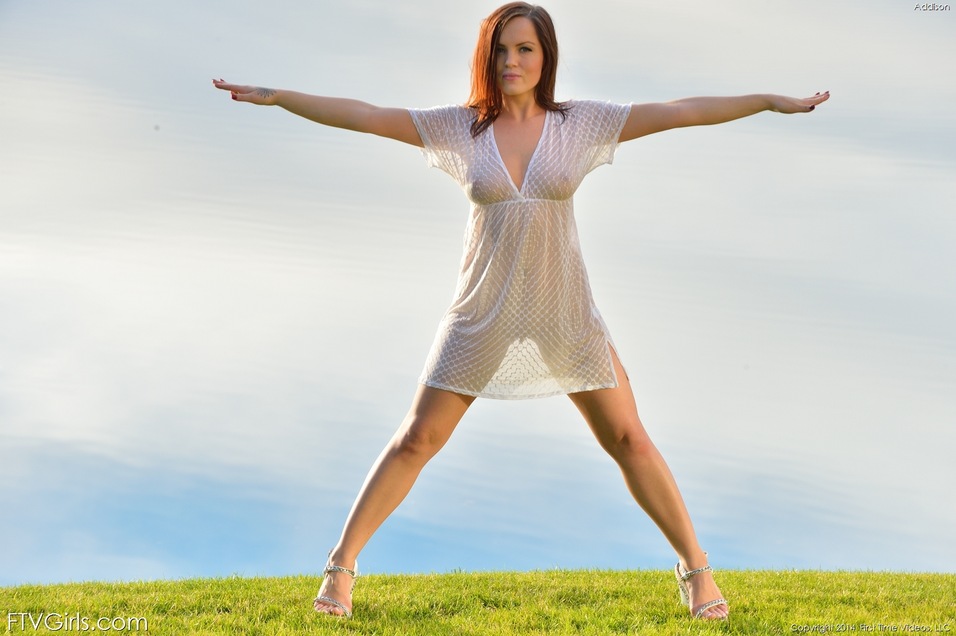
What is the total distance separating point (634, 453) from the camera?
17.0ft

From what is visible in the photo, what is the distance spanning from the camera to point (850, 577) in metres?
6.63

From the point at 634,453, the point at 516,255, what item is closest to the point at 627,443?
the point at 634,453

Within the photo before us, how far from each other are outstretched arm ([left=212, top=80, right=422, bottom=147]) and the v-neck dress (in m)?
0.08

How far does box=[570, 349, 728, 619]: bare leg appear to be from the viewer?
5.14 meters

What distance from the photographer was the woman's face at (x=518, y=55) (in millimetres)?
4914

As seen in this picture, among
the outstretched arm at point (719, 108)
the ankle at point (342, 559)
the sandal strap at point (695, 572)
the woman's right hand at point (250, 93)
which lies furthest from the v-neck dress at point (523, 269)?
the sandal strap at point (695, 572)

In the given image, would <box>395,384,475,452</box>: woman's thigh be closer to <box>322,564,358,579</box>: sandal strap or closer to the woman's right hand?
<box>322,564,358,579</box>: sandal strap

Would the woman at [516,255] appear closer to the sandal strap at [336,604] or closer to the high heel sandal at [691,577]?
the sandal strap at [336,604]

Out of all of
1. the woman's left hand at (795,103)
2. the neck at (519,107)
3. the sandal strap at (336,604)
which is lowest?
the sandal strap at (336,604)

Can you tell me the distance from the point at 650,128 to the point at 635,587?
2497 mm

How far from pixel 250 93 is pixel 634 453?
2.37 metres

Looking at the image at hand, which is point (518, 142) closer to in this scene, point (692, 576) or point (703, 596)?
point (692, 576)

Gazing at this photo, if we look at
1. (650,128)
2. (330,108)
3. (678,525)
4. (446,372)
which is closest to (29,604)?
(446,372)

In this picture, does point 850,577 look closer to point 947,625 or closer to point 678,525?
point 947,625
